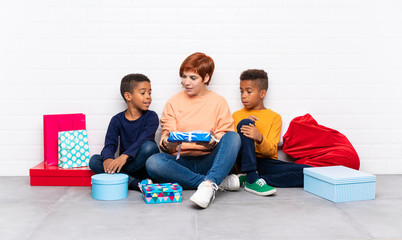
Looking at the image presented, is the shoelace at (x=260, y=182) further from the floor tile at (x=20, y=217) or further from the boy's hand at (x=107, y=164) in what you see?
the floor tile at (x=20, y=217)

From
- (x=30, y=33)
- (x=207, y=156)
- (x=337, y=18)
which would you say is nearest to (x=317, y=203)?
(x=207, y=156)

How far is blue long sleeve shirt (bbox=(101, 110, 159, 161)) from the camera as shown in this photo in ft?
10.2

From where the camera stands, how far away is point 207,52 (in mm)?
3385

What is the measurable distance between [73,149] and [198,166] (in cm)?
101

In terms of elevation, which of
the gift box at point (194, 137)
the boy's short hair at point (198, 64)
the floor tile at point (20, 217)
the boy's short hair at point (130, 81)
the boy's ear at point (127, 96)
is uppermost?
the boy's short hair at point (198, 64)

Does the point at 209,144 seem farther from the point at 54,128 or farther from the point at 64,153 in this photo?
the point at 54,128

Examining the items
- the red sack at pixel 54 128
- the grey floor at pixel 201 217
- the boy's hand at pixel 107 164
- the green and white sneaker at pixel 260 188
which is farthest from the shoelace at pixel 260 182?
the red sack at pixel 54 128

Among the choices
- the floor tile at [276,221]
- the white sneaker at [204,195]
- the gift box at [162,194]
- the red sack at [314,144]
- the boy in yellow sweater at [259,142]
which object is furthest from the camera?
the red sack at [314,144]

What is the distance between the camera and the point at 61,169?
3100 mm

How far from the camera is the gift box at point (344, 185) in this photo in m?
2.59

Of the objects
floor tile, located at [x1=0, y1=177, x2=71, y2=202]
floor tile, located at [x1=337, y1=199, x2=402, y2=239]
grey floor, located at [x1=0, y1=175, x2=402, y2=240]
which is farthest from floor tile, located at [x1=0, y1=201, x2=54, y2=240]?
floor tile, located at [x1=337, y1=199, x2=402, y2=239]

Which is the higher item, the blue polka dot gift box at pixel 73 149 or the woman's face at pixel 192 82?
the woman's face at pixel 192 82

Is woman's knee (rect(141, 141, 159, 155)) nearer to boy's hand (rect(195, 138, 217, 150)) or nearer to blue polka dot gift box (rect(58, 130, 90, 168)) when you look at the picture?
boy's hand (rect(195, 138, 217, 150))

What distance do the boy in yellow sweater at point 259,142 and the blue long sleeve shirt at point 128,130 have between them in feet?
2.10
